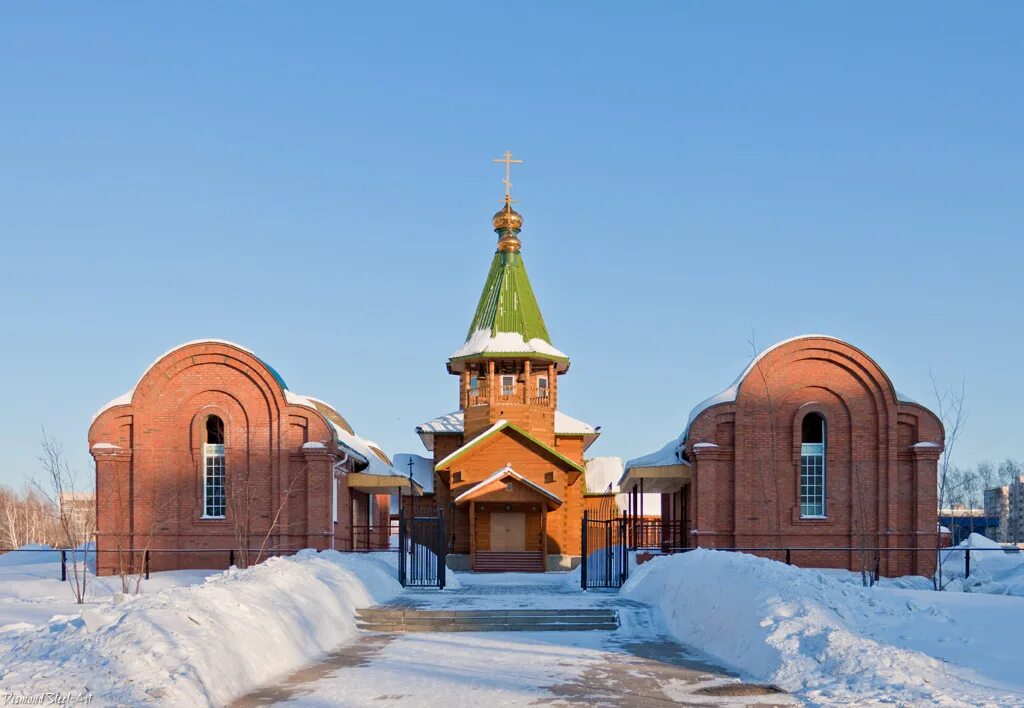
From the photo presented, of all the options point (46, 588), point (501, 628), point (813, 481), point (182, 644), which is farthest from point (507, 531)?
point (182, 644)

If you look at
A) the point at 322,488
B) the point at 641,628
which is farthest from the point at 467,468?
the point at 641,628

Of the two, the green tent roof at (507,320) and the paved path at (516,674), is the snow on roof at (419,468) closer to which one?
the green tent roof at (507,320)

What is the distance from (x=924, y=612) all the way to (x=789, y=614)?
204 cm

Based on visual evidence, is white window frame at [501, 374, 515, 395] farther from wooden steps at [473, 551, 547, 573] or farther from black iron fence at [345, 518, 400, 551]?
black iron fence at [345, 518, 400, 551]

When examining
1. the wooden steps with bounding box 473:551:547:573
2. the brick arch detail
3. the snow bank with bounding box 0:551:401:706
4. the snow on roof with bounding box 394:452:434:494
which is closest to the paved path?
the snow bank with bounding box 0:551:401:706

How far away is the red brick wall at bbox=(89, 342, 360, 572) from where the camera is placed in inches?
1047

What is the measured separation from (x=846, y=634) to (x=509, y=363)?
25.3 m

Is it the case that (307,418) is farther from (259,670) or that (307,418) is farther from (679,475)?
(259,670)

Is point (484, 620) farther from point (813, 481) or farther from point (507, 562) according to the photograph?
point (507, 562)

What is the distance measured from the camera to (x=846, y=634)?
1030 cm

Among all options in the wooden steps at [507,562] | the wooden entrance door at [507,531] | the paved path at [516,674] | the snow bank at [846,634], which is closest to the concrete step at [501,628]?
the paved path at [516,674]

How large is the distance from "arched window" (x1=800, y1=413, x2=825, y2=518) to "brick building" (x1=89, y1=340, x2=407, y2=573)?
12.6 m

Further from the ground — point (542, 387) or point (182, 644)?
point (542, 387)

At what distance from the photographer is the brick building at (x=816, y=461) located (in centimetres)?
2541
